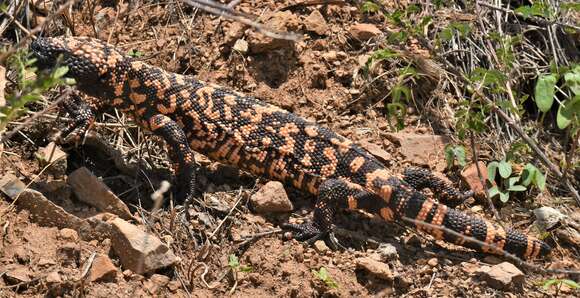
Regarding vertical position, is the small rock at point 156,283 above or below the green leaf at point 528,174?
below

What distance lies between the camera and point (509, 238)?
204 inches

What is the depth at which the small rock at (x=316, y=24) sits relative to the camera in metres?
6.48

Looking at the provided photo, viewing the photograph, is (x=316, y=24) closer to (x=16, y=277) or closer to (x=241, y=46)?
(x=241, y=46)

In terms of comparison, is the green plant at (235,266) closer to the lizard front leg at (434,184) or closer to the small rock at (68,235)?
the small rock at (68,235)

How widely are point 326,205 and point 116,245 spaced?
4.98 feet

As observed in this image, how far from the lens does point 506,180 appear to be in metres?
5.71

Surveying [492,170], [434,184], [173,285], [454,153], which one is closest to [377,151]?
[434,184]

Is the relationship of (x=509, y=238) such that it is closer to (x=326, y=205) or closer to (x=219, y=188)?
(x=326, y=205)

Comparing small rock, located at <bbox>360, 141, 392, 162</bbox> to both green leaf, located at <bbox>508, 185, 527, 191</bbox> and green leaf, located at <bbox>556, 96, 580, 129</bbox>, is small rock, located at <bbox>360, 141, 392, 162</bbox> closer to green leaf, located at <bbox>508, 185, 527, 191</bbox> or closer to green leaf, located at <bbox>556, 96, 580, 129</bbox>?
green leaf, located at <bbox>508, 185, 527, 191</bbox>

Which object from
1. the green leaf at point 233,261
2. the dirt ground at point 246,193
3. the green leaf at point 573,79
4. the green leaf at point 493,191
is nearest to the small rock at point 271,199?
the dirt ground at point 246,193

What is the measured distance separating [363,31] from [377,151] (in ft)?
3.94

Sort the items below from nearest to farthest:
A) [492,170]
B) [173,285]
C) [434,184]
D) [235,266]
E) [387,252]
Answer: [173,285], [235,266], [387,252], [492,170], [434,184]

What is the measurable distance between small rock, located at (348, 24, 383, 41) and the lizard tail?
5.38ft

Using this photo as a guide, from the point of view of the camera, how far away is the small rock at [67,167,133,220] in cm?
486
